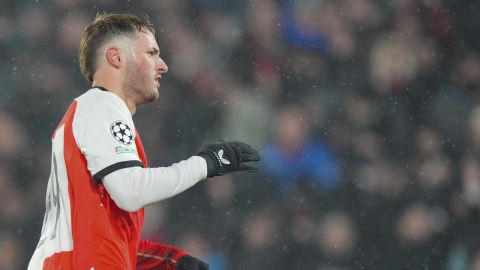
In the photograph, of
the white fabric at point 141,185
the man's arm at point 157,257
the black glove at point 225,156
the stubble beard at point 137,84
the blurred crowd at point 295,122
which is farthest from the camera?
the blurred crowd at point 295,122

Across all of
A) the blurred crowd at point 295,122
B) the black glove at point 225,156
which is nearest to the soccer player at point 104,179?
the black glove at point 225,156

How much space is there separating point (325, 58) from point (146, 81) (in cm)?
183

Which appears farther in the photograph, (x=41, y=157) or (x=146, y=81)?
(x=41, y=157)

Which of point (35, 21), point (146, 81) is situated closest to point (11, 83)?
point (35, 21)

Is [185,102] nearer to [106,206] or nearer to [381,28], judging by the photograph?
[381,28]

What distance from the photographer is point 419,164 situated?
3.42 m

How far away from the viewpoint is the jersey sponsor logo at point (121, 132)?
1436 mm

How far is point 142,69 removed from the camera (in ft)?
5.34

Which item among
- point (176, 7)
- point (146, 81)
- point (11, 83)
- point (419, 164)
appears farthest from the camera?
point (419, 164)

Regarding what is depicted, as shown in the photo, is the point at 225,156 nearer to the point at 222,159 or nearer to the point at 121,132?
the point at 222,159

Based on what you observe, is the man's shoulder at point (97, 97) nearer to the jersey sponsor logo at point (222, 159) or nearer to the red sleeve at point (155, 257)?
the jersey sponsor logo at point (222, 159)

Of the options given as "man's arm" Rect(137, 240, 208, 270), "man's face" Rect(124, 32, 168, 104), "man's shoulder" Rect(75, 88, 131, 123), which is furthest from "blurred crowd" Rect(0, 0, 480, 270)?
"man's shoulder" Rect(75, 88, 131, 123)

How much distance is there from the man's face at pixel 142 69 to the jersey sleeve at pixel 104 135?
115 millimetres

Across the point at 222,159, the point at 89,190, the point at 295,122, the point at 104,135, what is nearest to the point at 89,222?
the point at 89,190
